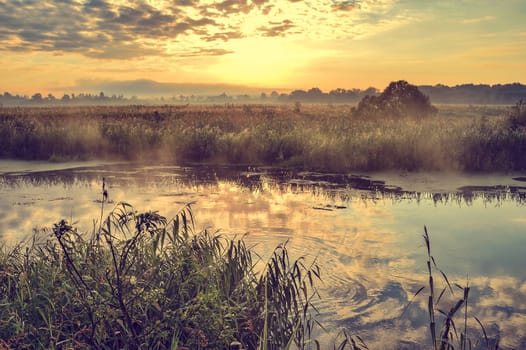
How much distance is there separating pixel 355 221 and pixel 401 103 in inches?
583

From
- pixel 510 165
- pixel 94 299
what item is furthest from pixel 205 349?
pixel 510 165

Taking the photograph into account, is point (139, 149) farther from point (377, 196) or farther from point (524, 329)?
point (524, 329)

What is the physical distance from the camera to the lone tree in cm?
2227

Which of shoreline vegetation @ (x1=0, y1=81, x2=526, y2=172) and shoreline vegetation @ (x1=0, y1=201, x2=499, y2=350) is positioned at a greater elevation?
shoreline vegetation @ (x1=0, y1=81, x2=526, y2=172)

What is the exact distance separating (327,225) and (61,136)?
1336 cm

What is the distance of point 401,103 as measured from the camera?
22.3 meters

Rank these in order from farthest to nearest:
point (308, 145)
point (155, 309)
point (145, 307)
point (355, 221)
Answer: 1. point (308, 145)
2. point (355, 221)
3. point (155, 309)
4. point (145, 307)

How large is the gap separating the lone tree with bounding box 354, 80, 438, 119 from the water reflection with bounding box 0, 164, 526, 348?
31.5 feet

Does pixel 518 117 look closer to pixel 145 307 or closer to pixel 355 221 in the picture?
pixel 355 221

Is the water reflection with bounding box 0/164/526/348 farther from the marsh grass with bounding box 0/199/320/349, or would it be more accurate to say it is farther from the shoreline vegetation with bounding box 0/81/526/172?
the shoreline vegetation with bounding box 0/81/526/172

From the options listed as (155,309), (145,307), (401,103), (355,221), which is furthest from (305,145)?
(145,307)

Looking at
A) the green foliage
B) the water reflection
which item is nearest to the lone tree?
the green foliage

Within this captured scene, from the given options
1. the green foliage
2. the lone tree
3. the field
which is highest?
the lone tree

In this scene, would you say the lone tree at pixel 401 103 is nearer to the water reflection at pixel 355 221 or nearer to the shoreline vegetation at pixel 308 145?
the shoreline vegetation at pixel 308 145
